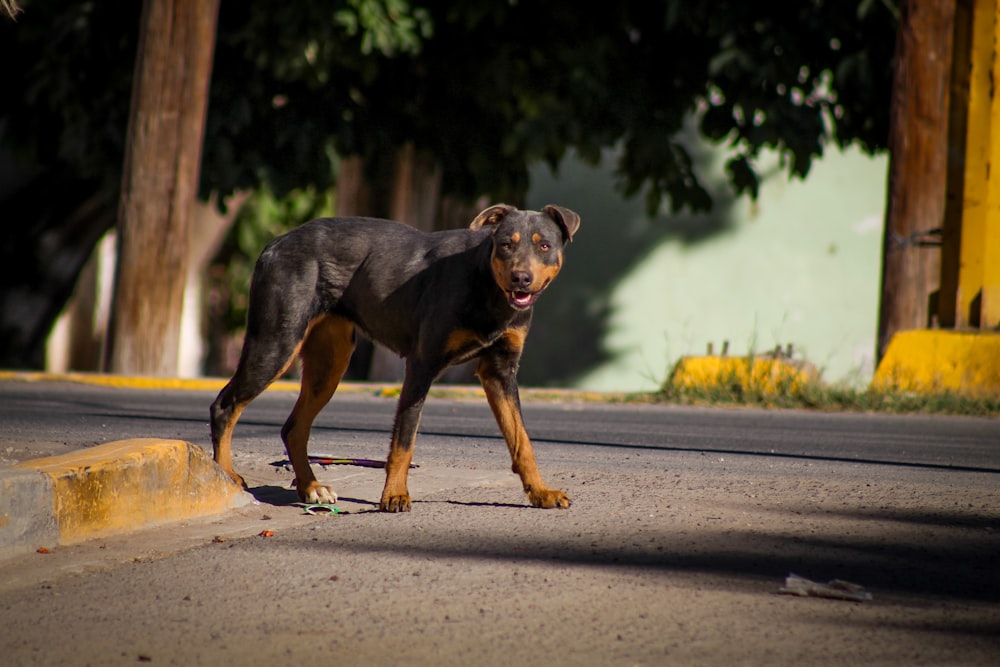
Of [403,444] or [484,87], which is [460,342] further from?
[484,87]

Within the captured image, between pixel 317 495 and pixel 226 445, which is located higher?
pixel 226 445

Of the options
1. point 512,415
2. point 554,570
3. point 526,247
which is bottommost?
point 554,570

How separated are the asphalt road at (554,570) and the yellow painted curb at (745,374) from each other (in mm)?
3899

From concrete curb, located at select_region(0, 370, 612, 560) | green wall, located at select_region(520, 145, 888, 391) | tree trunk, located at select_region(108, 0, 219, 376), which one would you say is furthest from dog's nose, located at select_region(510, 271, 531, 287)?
green wall, located at select_region(520, 145, 888, 391)

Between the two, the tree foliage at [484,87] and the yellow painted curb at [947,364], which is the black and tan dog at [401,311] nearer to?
A: the yellow painted curb at [947,364]

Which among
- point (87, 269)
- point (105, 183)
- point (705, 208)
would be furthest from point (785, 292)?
point (87, 269)

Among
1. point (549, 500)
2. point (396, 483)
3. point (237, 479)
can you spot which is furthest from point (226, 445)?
point (549, 500)

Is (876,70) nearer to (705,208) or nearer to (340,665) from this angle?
(705,208)

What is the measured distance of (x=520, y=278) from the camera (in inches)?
212

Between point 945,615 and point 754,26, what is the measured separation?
11194 mm

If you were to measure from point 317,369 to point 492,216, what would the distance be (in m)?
1.08

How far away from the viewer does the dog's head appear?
17.8 feet

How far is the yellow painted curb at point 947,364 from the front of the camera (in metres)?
10.9

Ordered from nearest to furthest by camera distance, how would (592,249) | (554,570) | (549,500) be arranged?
(554,570)
(549,500)
(592,249)
